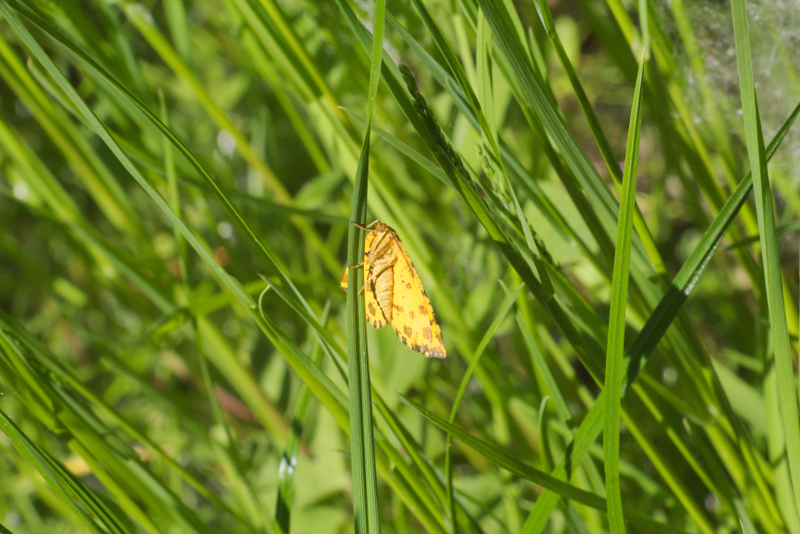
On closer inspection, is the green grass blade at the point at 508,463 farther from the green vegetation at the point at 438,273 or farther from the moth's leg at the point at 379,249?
the moth's leg at the point at 379,249

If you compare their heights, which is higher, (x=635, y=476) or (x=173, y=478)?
(x=173, y=478)

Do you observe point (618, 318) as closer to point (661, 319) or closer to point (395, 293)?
point (661, 319)

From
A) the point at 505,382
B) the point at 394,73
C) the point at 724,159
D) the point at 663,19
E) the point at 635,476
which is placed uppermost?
the point at 394,73

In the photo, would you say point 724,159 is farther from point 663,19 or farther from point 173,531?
point 173,531

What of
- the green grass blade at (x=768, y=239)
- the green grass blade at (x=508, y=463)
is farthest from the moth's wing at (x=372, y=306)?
the green grass blade at (x=768, y=239)

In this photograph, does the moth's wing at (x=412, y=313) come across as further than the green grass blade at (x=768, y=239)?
Yes

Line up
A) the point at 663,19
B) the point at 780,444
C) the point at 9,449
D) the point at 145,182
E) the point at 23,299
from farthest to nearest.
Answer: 1. the point at 23,299
2. the point at 9,449
3. the point at 663,19
4. the point at 780,444
5. the point at 145,182

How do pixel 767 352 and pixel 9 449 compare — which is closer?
pixel 767 352

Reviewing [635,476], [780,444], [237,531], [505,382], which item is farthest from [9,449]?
[780,444]

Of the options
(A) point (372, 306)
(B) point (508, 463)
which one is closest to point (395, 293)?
(A) point (372, 306)
